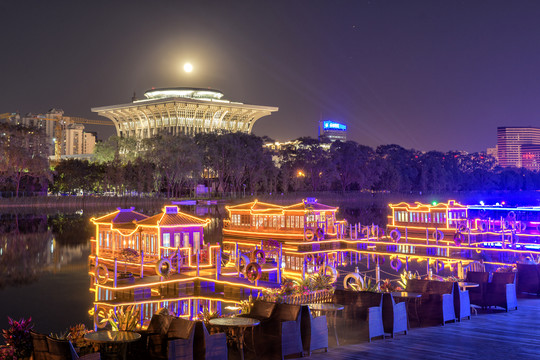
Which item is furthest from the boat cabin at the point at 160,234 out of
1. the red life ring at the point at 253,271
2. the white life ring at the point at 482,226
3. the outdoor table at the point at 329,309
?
the white life ring at the point at 482,226

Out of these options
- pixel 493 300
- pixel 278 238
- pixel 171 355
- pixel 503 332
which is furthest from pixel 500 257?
pixel 171 355

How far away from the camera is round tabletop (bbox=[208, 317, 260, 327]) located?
32.2 ft

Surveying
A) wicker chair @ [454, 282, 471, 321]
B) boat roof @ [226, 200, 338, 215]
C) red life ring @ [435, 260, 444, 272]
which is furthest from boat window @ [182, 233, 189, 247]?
wicker chair @ [454, 282, 471, 321]

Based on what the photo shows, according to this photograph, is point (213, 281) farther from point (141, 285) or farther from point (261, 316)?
point (261, 316)

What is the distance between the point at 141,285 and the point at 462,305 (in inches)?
558

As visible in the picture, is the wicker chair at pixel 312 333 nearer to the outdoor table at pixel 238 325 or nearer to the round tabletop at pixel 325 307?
the outdoor table at pixel 238 325

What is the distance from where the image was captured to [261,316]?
10.4 metres

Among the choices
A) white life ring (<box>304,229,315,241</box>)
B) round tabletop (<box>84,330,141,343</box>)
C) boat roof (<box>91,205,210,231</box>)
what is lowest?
white life ring (<box>304,229,315,241</box>)

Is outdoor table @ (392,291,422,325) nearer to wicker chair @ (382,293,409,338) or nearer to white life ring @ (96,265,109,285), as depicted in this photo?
wicker chair @ (382,293,409,338)

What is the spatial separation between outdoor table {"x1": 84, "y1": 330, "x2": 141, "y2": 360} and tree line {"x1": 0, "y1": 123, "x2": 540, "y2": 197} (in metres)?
74.0

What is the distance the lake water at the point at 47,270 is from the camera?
22095 millimetres

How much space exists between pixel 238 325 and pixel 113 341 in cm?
209

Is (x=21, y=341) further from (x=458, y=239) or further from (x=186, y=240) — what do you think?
(x=458, y=239)

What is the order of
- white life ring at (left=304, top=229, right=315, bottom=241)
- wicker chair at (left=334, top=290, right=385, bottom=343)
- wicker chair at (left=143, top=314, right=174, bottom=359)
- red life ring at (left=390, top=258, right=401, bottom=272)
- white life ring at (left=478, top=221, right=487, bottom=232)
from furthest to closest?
white life ring at (left=478, top=221, right=487, bottom=232) < white life ring at (left=304, top=229, right=315, bottom=241) < red life ring at (left=390, top=258, right=401, bottom=272) < wicker chair at (left=334, top=290, right=385, bottom=343) < wicker chair at (left=143, top=314, right=174, bottom=359)
